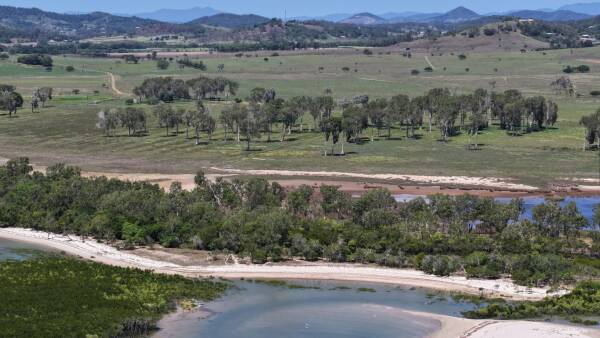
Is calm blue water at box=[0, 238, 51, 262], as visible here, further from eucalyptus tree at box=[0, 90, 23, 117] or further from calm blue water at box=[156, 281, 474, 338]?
eucalyptus tree at box=[0, 90, 23, 117]

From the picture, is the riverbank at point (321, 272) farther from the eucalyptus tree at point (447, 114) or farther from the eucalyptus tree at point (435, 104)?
the eucalyptus tree at point (435, 104)

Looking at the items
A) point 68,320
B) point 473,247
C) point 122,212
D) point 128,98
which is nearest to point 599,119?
point 473,247

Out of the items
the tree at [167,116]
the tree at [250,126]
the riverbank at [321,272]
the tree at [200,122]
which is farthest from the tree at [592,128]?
the riverbank at [321,272]

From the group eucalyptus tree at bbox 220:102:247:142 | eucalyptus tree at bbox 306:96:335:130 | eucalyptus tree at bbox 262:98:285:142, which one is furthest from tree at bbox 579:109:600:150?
eucalyptus tree at bbox 220:102:247:142

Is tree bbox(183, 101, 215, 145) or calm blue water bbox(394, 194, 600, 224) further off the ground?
tree bbox(183, 101, 215, 145)

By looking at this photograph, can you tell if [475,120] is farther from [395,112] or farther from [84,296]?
[84,296]

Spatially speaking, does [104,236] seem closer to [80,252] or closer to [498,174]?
[80,252]
